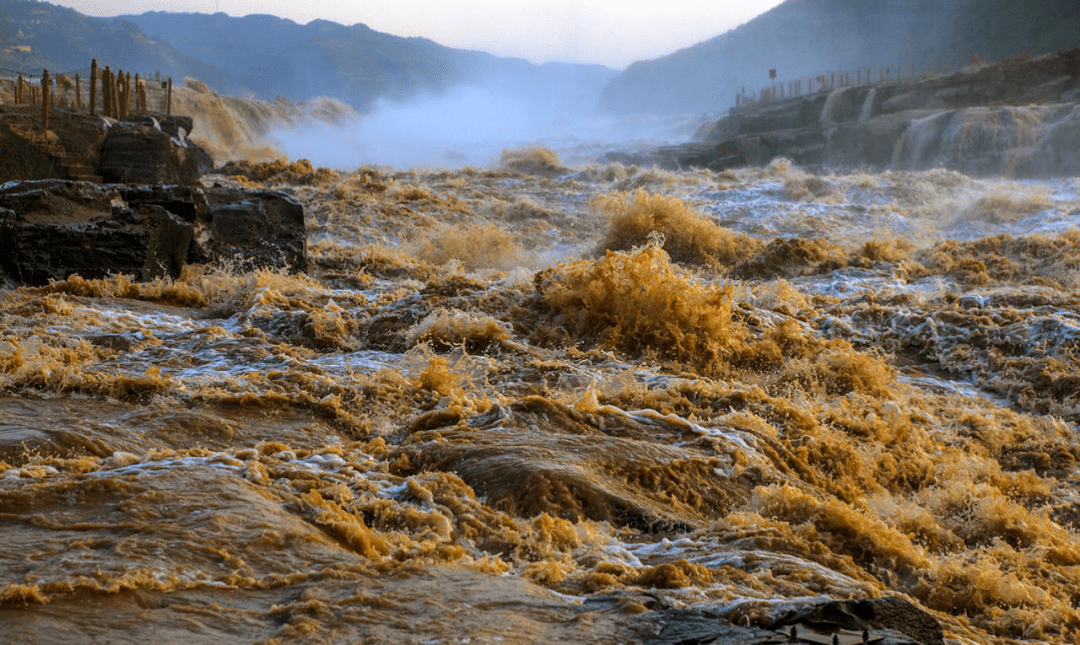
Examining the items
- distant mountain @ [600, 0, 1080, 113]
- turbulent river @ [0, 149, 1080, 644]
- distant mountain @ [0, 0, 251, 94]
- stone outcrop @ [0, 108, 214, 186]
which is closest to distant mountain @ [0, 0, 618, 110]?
distant mountain @ [0, 0, 251, 94]

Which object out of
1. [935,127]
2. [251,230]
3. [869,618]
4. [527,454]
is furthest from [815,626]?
[935,127]

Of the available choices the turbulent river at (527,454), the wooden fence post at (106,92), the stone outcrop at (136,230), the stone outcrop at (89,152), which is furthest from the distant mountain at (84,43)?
the turbulent river at (527,454)

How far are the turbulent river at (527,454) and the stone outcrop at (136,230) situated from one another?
0.27 meters

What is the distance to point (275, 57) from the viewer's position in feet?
427

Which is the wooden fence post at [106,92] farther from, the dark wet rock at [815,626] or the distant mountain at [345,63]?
the distant mountain at [345,63]

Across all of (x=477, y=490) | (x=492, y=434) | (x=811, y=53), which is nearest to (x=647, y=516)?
(x=477, y=490)

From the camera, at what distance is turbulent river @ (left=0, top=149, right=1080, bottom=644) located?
9.14 ft

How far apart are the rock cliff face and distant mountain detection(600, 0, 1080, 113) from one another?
8735mm

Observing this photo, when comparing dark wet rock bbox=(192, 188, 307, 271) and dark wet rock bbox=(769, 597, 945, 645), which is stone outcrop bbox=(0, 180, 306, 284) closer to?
dark wet rock bbox=(192, 188, 307, 271)

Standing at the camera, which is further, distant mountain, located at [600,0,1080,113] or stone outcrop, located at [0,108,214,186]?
distant mountain, located at [600,0,1080,113]

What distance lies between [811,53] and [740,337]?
86.4m

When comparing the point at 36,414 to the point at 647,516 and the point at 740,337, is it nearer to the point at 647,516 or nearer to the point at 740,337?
the point at 647,516

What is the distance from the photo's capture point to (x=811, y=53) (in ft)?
284

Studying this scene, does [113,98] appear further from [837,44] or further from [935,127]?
[837,44]
